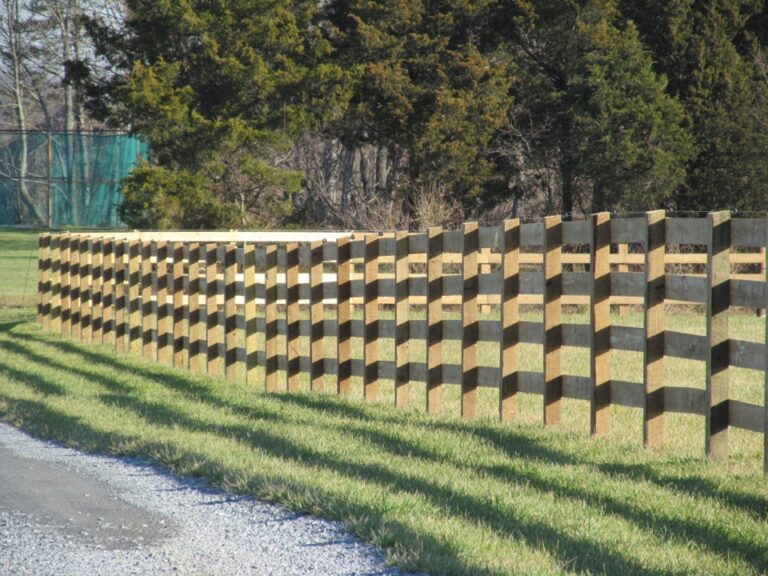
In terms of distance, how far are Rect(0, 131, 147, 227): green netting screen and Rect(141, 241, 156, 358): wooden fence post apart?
1294 inches

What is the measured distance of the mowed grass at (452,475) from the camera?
5227 millimetres

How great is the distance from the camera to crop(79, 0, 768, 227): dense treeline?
35.8 metres

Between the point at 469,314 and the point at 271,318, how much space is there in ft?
10.3

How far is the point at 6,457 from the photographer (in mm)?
7984

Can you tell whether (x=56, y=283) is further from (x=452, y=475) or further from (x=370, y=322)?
(x=452, y=475)

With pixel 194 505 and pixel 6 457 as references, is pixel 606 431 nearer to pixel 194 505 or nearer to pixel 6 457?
pixel 194 505

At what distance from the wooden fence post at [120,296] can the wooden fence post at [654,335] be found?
930cm

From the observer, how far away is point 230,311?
1283 cm

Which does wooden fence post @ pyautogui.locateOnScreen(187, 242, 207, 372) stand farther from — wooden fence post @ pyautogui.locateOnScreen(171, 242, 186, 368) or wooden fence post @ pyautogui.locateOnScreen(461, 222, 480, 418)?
wooden fence post @ pyautogui.locateOnScreen(461, 222, 480, 418)

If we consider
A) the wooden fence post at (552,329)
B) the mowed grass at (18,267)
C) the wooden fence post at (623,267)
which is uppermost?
the wooden fence post at (552,329)

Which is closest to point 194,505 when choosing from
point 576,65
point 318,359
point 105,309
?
point 318,359

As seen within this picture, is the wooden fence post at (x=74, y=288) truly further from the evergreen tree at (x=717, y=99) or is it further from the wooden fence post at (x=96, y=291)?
the evergreen tree at (x=717, y=99)

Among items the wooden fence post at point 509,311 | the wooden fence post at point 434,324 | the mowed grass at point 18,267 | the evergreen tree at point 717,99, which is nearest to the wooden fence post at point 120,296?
the wooden fence post at point 434,324

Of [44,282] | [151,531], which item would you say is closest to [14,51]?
[44,282]
